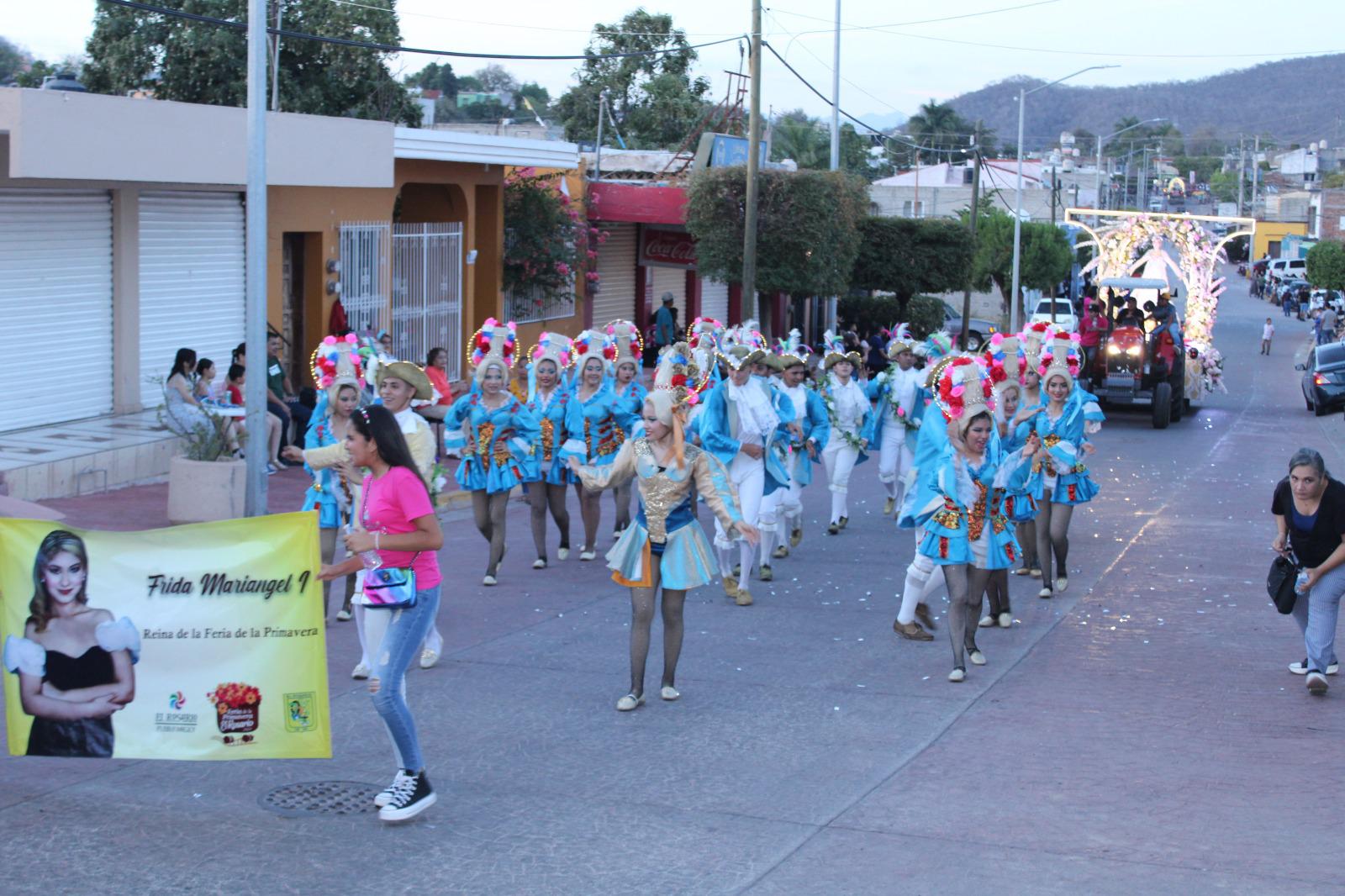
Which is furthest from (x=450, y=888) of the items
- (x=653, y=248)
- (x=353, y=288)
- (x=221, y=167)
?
(x=653, y=248)

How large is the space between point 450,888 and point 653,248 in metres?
27.9

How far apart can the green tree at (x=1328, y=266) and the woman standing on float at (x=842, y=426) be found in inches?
1940

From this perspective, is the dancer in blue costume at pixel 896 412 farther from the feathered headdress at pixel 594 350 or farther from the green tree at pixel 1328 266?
the green tree at pixel 1328 266

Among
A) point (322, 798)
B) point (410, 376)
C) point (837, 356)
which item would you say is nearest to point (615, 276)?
point (837, 356)

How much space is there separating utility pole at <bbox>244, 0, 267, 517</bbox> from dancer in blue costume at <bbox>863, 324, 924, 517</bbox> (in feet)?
17.9

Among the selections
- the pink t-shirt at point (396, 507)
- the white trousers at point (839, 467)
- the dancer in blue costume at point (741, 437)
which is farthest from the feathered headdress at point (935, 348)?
the pink t-shirt at point (396, 507)

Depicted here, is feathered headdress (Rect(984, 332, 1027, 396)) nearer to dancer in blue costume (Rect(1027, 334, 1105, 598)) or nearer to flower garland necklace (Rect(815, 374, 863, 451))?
dancer in blue costume (Rect(1027, 334, 1105, 598))

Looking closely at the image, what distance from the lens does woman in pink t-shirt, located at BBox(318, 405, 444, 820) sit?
621 cm

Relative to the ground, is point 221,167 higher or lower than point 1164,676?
higher

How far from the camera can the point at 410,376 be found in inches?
351

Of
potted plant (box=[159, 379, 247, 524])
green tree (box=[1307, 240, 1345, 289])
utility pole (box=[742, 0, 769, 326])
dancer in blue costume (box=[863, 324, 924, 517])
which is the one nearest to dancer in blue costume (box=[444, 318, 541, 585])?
potted plant (box=[159, 379, 247, 524])

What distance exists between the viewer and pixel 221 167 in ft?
55.6

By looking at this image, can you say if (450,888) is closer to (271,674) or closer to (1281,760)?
(271,674)

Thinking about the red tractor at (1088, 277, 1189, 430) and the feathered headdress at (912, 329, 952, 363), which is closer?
the feathered headdress at (912, 329, 952, 363)
